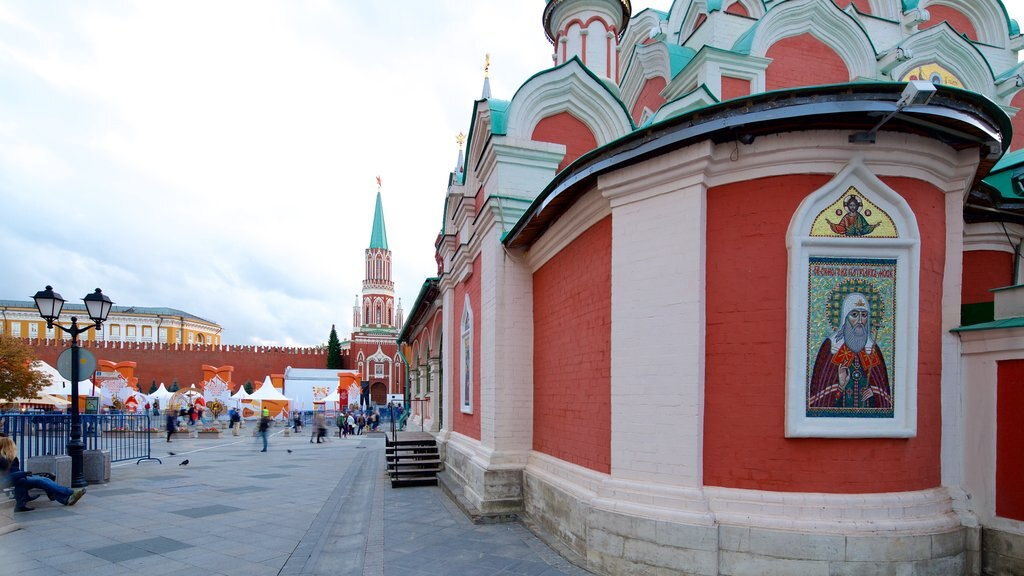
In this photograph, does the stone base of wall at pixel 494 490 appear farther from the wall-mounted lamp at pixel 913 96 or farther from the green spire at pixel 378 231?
the green spire at pixel 378 231

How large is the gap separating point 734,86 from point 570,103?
3.26 metres

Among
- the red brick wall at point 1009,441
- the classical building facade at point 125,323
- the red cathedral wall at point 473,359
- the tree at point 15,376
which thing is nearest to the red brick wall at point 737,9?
the red cathedral wall at point 473,359

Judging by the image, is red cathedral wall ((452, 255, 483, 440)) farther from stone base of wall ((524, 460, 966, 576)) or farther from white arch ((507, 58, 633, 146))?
stone base of wall ((524, 460, 966, 576))

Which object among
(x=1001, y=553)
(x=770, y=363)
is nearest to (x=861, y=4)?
(x=770, y=363)

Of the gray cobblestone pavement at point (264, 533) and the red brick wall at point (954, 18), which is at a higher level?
the red brick wall at point (954, 18)

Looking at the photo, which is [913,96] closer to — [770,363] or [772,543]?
[770,363]

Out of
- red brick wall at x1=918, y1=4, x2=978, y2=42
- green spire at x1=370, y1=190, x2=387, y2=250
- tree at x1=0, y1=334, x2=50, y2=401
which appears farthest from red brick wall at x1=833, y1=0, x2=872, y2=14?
green spire at x1=370, y1=190, x2=387, y2=250

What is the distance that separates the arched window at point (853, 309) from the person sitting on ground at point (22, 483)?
10108mm

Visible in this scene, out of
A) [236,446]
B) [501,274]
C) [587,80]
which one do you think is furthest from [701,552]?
[236,446]

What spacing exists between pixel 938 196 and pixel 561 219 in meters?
3.80

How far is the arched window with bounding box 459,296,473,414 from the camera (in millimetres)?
10559

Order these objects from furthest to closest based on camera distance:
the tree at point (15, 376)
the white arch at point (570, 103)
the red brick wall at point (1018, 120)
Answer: the tree at point (15, 376) → the red brick wall at point (1018, 120) → the white arch at point (570, 103)

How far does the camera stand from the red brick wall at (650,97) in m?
12.4

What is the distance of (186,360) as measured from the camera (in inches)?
2190
